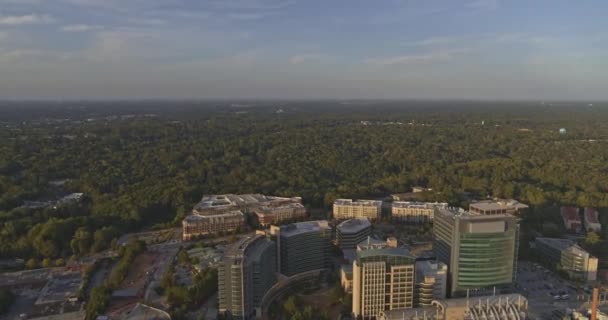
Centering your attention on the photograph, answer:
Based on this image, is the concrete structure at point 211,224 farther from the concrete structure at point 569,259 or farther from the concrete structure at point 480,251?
the concrete structure at point 569,259

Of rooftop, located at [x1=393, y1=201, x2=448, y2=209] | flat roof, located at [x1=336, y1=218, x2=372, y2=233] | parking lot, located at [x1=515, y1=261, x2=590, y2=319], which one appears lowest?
parking lot, located at [x1=515, y1=261, x2=590, y2=319]

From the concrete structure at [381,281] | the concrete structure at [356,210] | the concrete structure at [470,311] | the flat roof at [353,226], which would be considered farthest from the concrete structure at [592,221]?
the concrete structure at [381,281]

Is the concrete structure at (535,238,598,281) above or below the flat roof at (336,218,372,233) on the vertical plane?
below

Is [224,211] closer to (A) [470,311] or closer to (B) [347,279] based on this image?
(B) [347,279]

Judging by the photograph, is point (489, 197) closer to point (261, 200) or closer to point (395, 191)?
point (395, 191)

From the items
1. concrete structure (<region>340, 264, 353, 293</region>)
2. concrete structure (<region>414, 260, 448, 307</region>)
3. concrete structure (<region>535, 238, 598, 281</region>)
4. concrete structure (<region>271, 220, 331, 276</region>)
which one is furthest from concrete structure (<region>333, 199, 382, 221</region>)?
concrete structure (<region>414, 260, 448, 307</region>)

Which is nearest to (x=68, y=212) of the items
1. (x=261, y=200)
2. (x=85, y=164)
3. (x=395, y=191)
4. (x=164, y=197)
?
(x=164, y=197)

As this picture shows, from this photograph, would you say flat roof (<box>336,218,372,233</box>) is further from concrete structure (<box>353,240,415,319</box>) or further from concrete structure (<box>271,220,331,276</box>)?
concrete structure (<box>353,240,415,319</box>)
